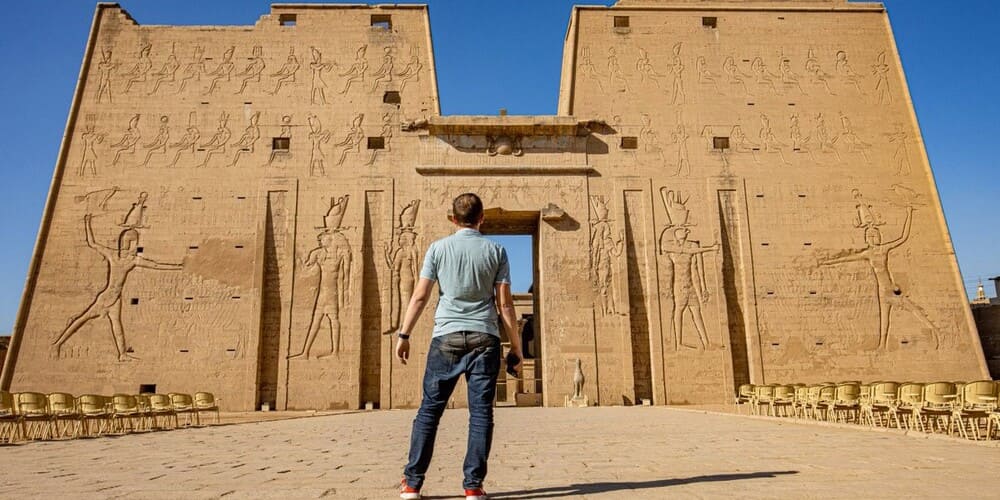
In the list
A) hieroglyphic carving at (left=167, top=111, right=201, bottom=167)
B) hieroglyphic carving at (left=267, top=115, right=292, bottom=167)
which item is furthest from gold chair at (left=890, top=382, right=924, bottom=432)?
hieroglyphic carving at (left=167, top=111, right=201, bottom=167)

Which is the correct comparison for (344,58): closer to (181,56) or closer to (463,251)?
(181,56)

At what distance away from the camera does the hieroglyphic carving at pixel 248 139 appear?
18.0 metres

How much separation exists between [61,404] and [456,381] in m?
7.62

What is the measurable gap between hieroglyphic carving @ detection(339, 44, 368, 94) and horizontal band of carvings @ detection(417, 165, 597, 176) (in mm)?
3189

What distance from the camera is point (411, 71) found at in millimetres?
18797

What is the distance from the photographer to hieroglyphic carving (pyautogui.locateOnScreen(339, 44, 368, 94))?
61.3 feet

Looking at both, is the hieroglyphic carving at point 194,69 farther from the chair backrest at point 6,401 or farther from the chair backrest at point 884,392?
the chair backrest at point 884,392

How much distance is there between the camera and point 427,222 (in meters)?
17.6

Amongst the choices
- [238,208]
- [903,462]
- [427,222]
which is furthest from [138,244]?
[903,462]

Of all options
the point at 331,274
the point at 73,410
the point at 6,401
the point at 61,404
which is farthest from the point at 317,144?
the point at 6,401

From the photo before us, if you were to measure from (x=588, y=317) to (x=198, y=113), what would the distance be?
11.5 m

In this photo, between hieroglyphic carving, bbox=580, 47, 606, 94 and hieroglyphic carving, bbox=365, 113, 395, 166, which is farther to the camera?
hieroglyphic carving, bbox=580, 47, 606, 94

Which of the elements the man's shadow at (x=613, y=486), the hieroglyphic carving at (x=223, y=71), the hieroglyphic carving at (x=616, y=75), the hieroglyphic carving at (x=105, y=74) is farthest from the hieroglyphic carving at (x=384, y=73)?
the man's shadow at (x=613, y=486)

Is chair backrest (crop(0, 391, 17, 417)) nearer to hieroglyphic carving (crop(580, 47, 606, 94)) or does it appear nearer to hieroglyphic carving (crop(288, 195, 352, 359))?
hieroglyphic carving (crop(288, 195, 352, 359))
